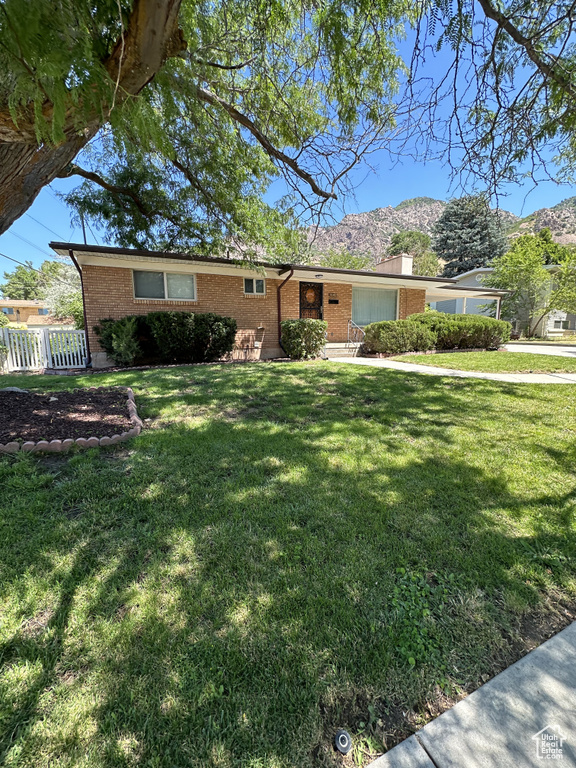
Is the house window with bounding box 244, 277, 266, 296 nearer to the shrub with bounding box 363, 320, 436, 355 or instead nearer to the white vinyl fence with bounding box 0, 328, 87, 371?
the shrub with bounding box 363, 320, 436, 355

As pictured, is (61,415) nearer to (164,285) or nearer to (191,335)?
(191,335)

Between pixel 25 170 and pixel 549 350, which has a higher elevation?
pixel 25 170

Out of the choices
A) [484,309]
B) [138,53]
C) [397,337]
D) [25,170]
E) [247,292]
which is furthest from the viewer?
[484,309]

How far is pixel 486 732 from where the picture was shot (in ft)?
3.78

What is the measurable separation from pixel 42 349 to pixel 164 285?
3902 millimetres

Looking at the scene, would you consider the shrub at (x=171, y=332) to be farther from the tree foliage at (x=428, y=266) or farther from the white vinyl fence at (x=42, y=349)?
the tree foliage at (x=428, y=266)

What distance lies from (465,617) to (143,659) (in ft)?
4.77

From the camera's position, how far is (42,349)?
9305mm

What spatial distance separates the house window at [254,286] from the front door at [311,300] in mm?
1784

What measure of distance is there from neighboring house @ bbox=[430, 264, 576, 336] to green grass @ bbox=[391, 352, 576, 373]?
10.1 metres

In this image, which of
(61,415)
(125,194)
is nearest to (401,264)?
(125,194)

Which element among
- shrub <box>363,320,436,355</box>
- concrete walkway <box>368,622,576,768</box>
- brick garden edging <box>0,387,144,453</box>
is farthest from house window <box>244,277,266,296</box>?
concrete walkway <box>368,622,576,768</box>

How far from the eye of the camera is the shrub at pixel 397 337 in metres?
11.1

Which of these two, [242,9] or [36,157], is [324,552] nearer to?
[36,157]
